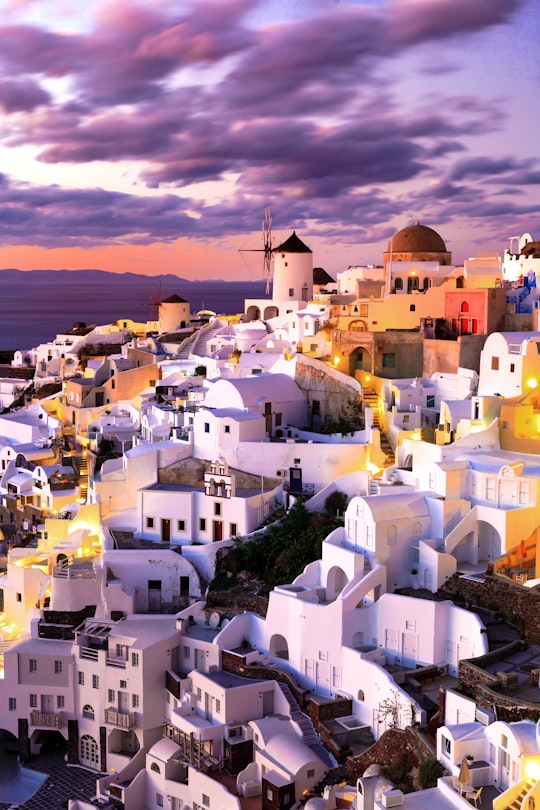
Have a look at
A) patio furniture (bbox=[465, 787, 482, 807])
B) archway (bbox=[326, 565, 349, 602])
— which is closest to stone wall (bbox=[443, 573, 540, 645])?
archway (bbox=[326, 565, 349, 602])

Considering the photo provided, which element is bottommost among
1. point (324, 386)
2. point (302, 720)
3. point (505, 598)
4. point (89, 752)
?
point (89, 752)

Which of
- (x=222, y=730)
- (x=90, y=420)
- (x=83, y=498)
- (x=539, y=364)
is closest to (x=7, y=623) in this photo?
(x=83, y=498)

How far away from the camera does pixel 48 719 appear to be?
21.1 m

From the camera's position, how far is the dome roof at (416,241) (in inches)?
1406

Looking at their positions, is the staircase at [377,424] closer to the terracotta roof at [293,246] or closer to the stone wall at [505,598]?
the stone wall at [505,598]

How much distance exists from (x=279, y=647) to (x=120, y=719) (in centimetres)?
367

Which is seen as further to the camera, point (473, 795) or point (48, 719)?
point (48, 719)

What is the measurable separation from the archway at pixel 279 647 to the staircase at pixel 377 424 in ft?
19.5

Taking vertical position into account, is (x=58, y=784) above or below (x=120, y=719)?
below

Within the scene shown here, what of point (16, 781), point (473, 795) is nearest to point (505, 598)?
point (473, 795)

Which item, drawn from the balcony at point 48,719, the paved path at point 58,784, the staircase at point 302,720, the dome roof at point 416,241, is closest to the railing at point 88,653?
the balcony at point 48,719

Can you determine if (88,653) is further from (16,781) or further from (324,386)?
(324,386)

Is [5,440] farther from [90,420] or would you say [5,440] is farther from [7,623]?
[7,623]

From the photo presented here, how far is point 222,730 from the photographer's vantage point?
18.7 metres
